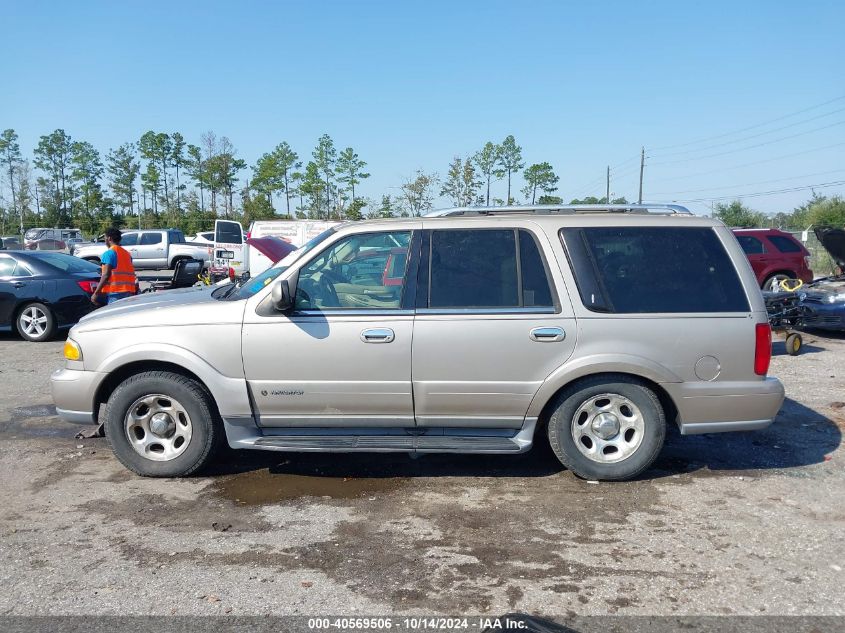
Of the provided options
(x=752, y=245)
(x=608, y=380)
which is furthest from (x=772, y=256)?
(x=608, y=380)

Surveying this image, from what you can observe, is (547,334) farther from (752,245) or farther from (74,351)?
(752,245)

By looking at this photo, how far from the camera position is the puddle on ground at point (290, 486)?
493 cm

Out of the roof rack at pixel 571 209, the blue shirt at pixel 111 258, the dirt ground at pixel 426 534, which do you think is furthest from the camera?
the blue shirt at pixel 111 258

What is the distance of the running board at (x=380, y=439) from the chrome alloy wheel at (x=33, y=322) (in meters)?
8.11

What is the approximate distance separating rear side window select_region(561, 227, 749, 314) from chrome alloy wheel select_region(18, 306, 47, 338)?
9.77 meters

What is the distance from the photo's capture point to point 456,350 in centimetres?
493

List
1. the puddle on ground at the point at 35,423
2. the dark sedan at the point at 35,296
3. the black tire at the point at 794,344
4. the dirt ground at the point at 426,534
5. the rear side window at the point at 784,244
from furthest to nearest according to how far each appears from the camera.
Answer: the rear side window at the point at 784,244
the dark sedan at the point at 35,296
the black tire at the point at 794,344
the puddle on ground at the point at 35,423
the dirt ground at the point at 426,534

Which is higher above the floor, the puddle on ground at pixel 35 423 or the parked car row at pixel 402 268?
the parked car row at pixel 402 268

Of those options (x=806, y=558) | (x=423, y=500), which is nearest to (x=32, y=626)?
(x=423, y=500)

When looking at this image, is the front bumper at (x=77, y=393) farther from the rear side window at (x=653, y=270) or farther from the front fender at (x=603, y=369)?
the rear side window at (x=653, y=270)

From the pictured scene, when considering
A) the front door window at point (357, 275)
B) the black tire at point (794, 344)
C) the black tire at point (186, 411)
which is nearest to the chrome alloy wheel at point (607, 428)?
the front door window at point (357, 275)

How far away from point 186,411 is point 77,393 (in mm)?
846

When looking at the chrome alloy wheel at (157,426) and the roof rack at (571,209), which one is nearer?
the chrome alloy wheel at (157,426)

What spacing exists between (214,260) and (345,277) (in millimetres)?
17422
